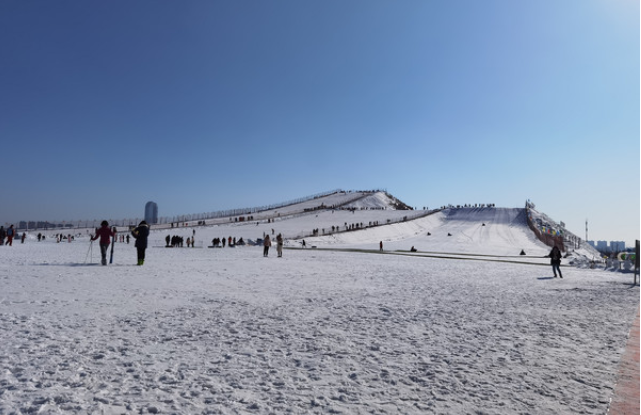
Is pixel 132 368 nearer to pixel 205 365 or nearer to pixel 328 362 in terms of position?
pixel 205 365

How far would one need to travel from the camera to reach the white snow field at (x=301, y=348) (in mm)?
3916

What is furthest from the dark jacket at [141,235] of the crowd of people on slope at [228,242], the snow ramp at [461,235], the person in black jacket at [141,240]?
the snow ramp at [461,235]

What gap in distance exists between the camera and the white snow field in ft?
12.8

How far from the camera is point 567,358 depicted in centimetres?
529

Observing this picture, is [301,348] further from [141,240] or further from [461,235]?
[461,235]

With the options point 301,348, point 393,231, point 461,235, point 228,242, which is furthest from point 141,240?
point 461,235

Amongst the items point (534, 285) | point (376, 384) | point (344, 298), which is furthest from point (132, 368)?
point (534, 285)

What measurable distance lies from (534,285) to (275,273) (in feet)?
29.3

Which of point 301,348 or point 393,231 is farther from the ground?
point 393,231

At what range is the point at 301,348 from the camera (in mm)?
5566

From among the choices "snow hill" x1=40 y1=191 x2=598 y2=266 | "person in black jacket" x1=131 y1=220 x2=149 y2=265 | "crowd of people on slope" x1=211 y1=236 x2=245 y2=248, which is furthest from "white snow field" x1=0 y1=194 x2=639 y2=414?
"crowd of people on slope" x1=211 y1=236 x2=245 y2=248

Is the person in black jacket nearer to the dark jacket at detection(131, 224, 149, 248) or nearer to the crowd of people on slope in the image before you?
the dark jacket at detection(131, 224, 149, 248)

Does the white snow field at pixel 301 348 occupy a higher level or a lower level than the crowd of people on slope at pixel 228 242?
lower

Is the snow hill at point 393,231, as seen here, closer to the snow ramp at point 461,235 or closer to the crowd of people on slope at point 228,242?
the snow ramp at point 461,235
